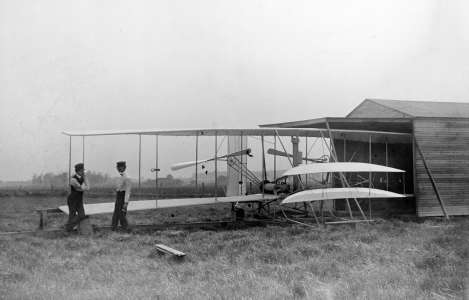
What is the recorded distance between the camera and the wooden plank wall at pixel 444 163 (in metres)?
15.7

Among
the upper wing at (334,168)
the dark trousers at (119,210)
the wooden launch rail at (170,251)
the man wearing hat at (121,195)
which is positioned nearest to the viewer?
the wooden launch rail at (170,251)

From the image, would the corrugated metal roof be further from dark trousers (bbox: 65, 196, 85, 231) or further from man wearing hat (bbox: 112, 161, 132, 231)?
dark trousers (bbox: 65, 196, 85, 231)

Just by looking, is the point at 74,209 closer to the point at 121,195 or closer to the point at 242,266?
the point at 121,195

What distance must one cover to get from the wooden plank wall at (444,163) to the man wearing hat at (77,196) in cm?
1061

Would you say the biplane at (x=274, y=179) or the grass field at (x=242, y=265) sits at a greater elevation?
the biplane at (x=274, y=179)

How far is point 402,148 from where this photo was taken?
20.4m

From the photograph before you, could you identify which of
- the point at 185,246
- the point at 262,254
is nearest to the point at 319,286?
the point at 262,254

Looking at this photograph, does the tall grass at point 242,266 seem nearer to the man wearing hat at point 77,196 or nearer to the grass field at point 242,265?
the grass field at point 242,265

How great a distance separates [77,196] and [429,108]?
53.6ft

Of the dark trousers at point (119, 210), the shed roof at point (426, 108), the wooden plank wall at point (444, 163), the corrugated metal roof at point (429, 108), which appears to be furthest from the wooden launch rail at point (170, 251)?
the corrugated metal roof at point (429, 108)

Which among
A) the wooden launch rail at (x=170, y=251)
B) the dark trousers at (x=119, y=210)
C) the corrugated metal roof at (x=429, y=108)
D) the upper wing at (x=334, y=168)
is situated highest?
the corrugated metal roof at (x=429, y=108)

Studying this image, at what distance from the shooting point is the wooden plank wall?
15703mm

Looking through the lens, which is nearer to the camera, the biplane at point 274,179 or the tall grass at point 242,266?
the tall grass at point 242,266

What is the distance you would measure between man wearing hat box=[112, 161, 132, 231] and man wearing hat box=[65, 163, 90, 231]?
0.85m
